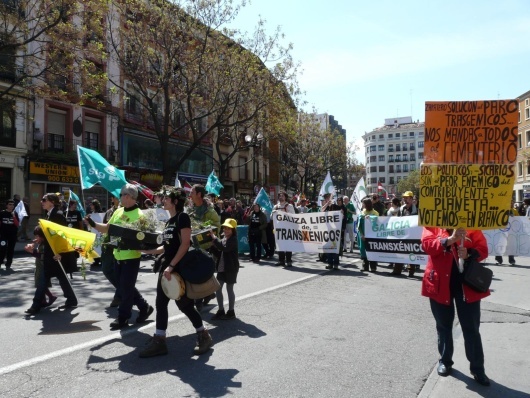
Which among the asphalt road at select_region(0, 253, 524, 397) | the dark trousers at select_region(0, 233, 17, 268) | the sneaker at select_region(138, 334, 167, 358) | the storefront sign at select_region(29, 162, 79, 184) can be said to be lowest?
the asphalt road at select_region(0, 253, 524, 397)

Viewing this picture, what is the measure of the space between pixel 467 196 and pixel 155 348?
3323mm

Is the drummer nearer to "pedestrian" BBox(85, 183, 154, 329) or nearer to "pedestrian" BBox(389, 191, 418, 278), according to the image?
"pedestrian" BBox(85, 183, 154, 329)

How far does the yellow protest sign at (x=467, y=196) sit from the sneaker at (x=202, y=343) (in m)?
2.51

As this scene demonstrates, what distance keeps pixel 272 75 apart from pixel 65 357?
20151 millimetres

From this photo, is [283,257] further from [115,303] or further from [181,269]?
[181,269]

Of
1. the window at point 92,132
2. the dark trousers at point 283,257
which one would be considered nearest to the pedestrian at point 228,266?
the dark trousers at point 283,257

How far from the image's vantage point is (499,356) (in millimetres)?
4914

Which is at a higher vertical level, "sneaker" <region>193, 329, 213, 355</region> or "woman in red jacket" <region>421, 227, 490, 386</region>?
"woman in red jacket" <region>421, 227, 490, 386</region>

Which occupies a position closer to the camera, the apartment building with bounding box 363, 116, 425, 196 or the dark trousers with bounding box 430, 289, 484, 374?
the dark trousers with bounding box 430, 289, 484, 374

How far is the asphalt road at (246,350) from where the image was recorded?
161 inches

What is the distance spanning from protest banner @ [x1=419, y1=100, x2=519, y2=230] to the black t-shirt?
90.1 inches

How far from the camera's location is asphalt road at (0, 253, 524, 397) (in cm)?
409

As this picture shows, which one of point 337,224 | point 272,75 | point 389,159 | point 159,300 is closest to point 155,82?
point 272,75

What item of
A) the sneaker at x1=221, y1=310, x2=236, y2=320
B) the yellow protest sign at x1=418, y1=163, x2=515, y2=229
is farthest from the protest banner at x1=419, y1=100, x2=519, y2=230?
the sneaker at x1=221, y1=310, x2=236, y2=320
